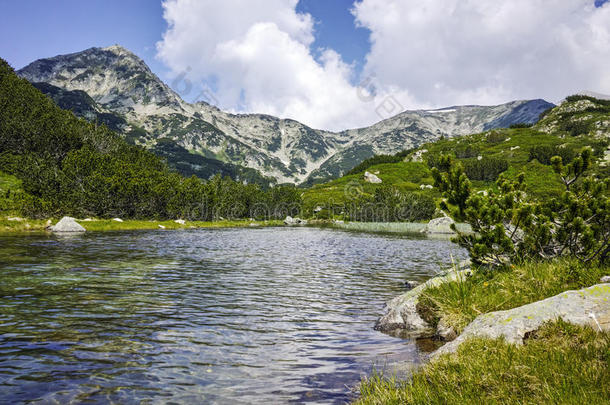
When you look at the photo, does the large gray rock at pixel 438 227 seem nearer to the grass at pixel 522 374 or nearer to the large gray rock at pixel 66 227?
the large gray rock at pixel 66 227

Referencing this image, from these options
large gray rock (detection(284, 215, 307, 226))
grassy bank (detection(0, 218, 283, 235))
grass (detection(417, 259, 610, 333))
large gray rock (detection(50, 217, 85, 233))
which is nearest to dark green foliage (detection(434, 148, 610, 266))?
grass (detection(417, 259, 610, 333))

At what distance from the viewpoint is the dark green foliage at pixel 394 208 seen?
577 ft

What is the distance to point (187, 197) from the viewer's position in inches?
5020

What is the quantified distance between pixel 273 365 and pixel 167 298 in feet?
32.9

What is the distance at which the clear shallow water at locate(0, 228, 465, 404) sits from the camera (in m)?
8.23

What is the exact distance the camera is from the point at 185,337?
12.0 m

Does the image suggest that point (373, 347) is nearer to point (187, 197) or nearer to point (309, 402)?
point (309, 402)

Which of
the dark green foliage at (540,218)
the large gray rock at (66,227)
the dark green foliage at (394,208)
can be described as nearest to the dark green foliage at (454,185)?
the dark green foliage at (540,218)

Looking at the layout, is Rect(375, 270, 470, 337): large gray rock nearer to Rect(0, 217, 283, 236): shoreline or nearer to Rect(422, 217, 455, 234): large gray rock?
Rect(0, 217, 283, 236): shoreline

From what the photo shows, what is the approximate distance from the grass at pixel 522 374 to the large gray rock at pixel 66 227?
3063 inches

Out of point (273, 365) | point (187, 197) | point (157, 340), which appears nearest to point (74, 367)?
point (157, 340)

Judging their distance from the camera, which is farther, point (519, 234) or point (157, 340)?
point (519, 234)

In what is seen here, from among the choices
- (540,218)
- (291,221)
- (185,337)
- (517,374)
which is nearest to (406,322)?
(540,218)

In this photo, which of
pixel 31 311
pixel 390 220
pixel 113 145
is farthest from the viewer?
A: pixel 390 220
